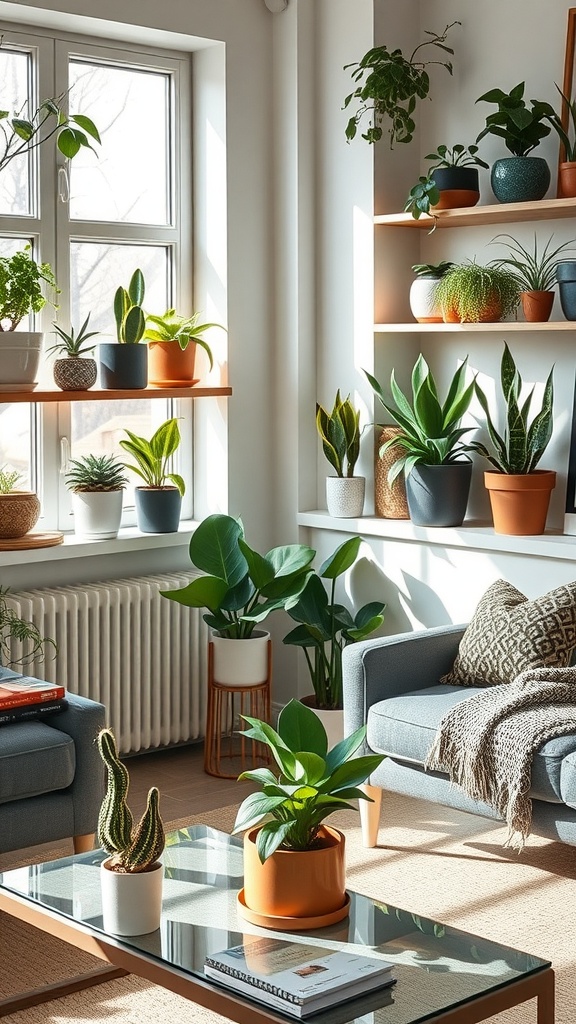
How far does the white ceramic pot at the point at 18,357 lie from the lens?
4.17m

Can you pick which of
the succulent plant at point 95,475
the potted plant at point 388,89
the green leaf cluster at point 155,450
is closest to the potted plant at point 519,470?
the potted plant at point 388,89

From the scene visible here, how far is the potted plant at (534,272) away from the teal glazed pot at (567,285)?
0.10 meters

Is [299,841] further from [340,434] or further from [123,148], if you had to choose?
[123,148]

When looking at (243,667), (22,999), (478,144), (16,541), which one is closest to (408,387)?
(478,144)

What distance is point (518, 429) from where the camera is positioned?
4.21 m

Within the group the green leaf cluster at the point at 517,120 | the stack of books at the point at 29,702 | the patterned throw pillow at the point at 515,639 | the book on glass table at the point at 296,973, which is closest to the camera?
the book on glass table at the point at 296,973

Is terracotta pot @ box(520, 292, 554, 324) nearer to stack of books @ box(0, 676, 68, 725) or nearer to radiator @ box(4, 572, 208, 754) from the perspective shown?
radiator @ box(4, 572, 208, 754)

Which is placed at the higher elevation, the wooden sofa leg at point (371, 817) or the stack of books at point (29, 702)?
the stack of books at point (29, 702)

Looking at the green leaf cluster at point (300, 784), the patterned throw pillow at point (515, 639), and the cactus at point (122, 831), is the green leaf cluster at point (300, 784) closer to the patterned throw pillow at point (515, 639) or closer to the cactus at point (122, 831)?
the cactus at point (122, 831)

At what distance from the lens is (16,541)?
4.28 meters

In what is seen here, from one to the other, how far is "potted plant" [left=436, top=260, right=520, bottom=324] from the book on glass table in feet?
8.23

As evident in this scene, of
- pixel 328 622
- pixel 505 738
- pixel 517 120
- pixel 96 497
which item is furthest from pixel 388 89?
pixel 505 738

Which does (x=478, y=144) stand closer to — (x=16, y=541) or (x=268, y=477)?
(x=268, y=477)

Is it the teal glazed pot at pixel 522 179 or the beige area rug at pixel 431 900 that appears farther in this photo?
the teal glazed pot at pixel 522 179
